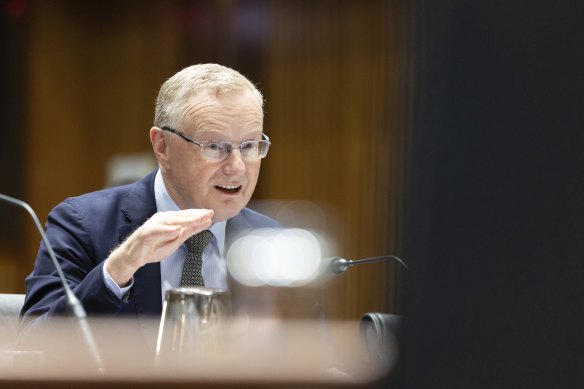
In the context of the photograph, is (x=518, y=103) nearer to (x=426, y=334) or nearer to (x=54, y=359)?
(x=426, y=334)

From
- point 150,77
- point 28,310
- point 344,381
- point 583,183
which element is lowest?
point 28,310

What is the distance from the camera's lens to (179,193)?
6.42 feet

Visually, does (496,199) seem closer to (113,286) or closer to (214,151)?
(113,286)

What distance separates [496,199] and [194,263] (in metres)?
1.26

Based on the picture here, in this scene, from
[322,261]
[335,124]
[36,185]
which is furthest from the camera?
[36,185]

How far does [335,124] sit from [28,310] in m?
3.20

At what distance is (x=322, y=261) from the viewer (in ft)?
5.56

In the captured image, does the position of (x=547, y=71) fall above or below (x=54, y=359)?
above

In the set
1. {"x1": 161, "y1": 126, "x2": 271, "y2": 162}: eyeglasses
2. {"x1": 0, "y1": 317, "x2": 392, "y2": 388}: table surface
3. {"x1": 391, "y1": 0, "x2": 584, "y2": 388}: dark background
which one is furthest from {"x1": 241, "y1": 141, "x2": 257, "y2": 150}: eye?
{"x1": 391, "y1": 0, "x2": 584, "y2": 388}: dark background

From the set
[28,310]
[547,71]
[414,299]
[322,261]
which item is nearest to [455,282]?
[414,299]

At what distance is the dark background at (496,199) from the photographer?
52cm

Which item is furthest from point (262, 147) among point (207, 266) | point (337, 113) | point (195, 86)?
point (337, 113)

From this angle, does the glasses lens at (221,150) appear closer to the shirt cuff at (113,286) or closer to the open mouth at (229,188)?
the open mouth at (229,188)

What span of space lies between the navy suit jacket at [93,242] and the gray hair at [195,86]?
0.17 m
